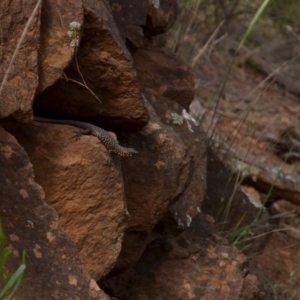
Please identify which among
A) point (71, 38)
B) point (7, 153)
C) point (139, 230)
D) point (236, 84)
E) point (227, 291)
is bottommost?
point (236, 84)

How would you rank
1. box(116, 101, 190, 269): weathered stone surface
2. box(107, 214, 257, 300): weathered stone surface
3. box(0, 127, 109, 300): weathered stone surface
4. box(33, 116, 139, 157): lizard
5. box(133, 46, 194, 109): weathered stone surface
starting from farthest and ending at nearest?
1. box(133, 46, 194, 109): weathered stone surface
2. box(107, 214, 257, 300): weathered stone surface
3. box(116, 101, 190, 269): weathered stone surface
4. box(33, 116, 139, 157): lizard
5. box(0, 127, 109, 300): weathered stone surface

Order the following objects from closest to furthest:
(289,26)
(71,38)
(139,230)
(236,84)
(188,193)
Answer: (71,38) < (139,230) < (188,193) < (236,84) < (289,26)

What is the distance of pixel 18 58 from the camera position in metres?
2.95

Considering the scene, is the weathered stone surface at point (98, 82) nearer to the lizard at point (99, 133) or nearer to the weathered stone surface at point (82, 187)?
the lizard at point (99, 133)

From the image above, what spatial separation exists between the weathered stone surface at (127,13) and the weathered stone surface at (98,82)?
451mm

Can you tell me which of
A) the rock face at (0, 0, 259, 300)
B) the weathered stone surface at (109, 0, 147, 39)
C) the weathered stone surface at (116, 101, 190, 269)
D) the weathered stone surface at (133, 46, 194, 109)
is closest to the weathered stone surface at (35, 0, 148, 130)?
the rock face at (0, 0, 259, 300)

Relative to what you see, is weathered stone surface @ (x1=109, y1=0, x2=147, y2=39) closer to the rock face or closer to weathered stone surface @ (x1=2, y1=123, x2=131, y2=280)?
the rock face

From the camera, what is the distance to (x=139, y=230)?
377cm

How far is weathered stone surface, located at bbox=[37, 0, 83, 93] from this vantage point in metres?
3.13

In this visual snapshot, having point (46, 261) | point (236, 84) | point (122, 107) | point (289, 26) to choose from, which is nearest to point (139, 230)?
point (122, 107)

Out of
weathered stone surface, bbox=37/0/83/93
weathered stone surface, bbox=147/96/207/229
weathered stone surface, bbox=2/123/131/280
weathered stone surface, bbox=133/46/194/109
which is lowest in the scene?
weathered stone surface, bbox=147/96/207/229

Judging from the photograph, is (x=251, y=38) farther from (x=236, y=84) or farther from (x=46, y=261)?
(x=46, y=261)

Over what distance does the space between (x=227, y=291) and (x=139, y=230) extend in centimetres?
62

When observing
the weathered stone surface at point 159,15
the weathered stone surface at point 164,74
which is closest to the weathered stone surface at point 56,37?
the weathered stone surface at point 159,15
